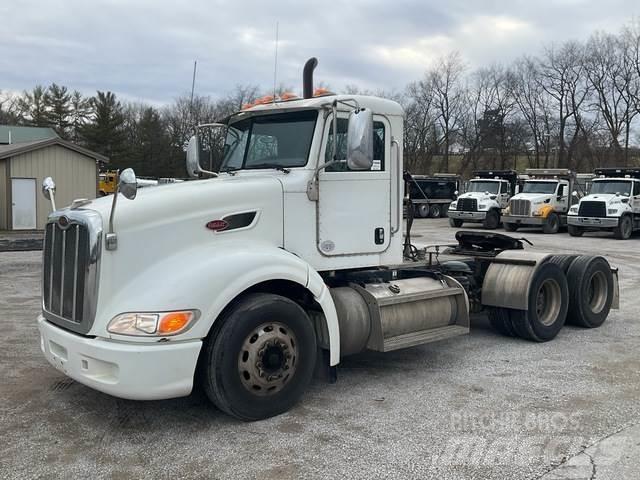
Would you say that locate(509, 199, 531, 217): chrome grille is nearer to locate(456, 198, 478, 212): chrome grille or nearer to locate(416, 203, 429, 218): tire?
locate(456, 198, 478, 212): chrome grille

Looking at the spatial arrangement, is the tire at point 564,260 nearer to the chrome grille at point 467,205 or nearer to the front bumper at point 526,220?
the front bumper at point 526,220

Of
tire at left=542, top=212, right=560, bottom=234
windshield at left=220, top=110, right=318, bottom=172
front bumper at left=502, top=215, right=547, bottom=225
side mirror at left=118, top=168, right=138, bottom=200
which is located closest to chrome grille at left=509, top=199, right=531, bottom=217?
front bumper at left=502, top=215, right=547, bottom=225

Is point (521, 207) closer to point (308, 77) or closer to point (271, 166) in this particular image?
point (308, 77)

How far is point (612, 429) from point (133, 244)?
382 centimetres

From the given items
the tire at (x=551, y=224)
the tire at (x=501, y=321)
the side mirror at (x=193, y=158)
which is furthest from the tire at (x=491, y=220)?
the side mirror at (x=193, y=158)

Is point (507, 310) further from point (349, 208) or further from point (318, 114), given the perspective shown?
point (318, 114)

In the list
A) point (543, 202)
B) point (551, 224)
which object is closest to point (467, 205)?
point (543, 202)

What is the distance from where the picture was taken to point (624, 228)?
2508cm

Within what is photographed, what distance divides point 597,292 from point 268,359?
221 inches

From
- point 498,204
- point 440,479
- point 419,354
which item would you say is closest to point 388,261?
point 419,354

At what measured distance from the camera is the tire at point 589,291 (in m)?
7.97

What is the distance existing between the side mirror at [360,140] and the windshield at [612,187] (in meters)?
24.5

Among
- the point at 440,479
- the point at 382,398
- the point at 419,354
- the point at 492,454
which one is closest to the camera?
the point at 440,479

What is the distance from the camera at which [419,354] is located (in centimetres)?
682
